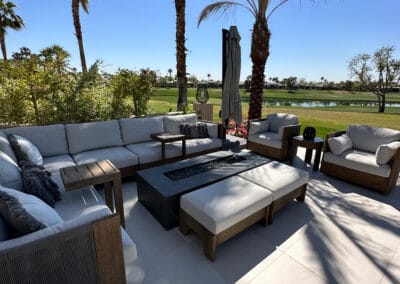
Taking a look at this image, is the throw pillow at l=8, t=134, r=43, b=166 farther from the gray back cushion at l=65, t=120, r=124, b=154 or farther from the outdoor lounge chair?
the outdoor lounge chair

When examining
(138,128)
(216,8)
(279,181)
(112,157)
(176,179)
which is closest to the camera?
(279,181)

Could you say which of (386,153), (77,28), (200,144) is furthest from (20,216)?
(77,28)

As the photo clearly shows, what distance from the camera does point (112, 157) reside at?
3229 mm

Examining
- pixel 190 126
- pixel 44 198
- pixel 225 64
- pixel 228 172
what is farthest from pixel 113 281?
pixel 225 64

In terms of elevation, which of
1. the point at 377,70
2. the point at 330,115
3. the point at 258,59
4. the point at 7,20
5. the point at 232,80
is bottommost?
the point at 330,115

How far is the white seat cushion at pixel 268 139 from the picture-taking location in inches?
174

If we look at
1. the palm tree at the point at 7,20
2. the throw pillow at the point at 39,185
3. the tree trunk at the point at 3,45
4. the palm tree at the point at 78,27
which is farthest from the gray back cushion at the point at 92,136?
the tree trunk at the point at 3,45

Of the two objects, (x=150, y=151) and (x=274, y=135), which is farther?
(x=274, y=135)

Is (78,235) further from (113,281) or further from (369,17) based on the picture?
(369,17)

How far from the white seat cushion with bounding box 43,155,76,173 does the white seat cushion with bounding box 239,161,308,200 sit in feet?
8.34

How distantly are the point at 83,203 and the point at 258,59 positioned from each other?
220 inches

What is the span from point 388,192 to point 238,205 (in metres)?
2.99

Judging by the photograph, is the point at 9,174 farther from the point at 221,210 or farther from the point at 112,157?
the point at 221,210

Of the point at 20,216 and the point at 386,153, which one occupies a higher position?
the point at 20,216
